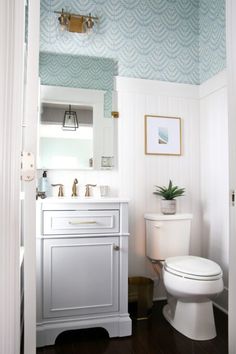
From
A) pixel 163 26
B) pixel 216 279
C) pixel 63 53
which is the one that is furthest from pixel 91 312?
pixel 163 26

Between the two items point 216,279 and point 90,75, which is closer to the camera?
point 216,279

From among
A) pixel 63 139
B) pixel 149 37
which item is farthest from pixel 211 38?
pixel 63 139

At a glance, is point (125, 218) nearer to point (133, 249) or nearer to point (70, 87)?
point (133, 249)

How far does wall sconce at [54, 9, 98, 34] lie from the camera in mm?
2186

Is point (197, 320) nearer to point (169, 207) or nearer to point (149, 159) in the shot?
point (169, 207)

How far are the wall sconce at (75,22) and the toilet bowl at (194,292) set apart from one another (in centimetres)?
198

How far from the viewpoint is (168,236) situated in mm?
2078

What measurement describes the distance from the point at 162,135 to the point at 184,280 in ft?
4.10

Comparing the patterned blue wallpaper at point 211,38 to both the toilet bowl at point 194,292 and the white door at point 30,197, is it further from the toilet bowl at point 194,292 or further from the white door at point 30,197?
the white door at point 30,197

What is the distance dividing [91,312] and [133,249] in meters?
0.68

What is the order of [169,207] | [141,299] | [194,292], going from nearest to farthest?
1. [194,292]
2. [141,299]
3. [169,207]

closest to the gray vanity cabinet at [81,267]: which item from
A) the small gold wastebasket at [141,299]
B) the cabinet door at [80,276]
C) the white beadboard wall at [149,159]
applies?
the cabinet door at [80,276]

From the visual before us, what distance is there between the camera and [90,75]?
89.5 inches

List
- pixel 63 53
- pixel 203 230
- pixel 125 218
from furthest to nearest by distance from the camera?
pixel 203 230 → pixel 63 53 → pixel 125 218
